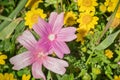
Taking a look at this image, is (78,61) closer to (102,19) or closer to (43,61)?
(102,19)

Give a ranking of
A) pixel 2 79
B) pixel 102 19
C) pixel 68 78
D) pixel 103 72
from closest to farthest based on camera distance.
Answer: pixel 68 78 < pixel 2 79 < pixel 103 72 < pixel 102 19

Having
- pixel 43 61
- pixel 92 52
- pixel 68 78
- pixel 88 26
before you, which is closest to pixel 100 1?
pixel 88 26

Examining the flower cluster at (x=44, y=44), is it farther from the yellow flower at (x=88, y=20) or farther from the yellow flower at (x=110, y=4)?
the yellow flower at (x=110, y=4)

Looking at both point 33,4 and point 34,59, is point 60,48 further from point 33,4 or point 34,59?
point 33,4

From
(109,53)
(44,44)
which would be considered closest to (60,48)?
(44,44)

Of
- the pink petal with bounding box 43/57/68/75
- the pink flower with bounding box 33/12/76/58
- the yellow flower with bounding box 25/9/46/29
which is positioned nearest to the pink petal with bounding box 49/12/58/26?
the pink flower with bounding box 33/12/76/58
